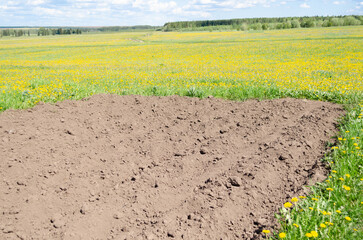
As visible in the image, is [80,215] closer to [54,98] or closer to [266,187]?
[266,187]

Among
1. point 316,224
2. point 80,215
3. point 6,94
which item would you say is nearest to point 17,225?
point 80,215

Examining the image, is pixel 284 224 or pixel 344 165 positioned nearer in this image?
pixel 284 224

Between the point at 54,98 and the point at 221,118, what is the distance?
189 inches

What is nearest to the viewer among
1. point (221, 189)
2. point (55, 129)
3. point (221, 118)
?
point (221, 189)

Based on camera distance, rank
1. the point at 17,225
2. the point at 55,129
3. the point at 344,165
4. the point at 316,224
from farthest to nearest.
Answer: the point at 55,129 → the point at 344,165 → the point at 17,225 → the point at 316,224

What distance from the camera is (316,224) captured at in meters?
3.01

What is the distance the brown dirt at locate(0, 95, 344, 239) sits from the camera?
345cm

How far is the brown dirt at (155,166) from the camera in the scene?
136 inches

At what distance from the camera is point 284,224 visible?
10.1 ft

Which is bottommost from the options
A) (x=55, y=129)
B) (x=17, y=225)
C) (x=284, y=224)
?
(x=17, y=225)

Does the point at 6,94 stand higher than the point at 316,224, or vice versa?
the point at 6,94

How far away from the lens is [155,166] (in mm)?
4805

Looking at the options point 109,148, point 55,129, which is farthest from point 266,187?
point 55,129

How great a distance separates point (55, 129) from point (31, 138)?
→ 0.46 meters
